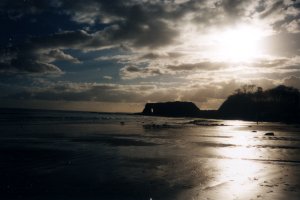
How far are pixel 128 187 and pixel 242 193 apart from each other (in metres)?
5.44

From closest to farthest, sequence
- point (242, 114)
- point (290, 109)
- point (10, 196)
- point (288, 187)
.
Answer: point (10, 196)
point (288, 187)
point (290, 109)
point (242, 114)

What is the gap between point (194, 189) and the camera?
15.8 m

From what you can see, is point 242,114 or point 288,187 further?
point 242,114

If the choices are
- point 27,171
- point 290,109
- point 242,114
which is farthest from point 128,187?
point 242,114

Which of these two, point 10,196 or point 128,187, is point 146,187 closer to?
point 128,187

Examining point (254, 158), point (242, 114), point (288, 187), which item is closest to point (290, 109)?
point (242, 114)

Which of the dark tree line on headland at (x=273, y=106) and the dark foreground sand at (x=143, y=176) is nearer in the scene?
the dark foreground sand at (x=143, y=176)

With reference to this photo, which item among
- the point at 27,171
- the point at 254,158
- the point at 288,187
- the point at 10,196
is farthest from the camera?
the point at 254,158

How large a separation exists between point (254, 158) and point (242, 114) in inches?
6967

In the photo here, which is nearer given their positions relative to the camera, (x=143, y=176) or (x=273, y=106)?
(x=143, y=176)

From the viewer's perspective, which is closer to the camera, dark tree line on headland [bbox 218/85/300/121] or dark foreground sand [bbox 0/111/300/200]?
dark foreground sand [bbox 0/111/300/200]

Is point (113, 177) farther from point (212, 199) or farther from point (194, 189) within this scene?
point (212, 199)

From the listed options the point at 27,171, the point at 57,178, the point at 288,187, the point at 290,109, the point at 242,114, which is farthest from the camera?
the point at 242,114

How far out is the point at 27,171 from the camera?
19625 mm
